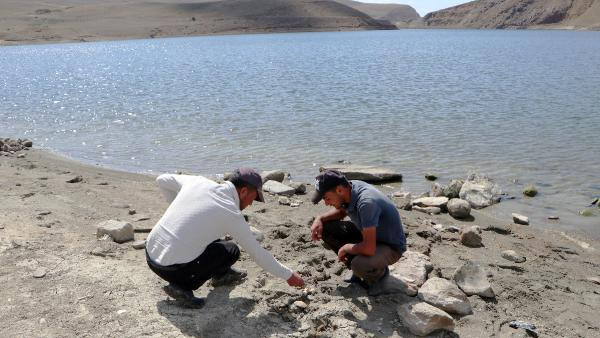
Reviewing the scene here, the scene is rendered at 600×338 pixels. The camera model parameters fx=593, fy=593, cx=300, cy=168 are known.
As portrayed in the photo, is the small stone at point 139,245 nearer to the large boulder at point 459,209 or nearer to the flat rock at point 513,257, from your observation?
the flat rock at point 513,257

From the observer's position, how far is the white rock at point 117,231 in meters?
6.27

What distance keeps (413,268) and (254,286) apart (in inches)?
60.3

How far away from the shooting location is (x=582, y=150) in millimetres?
12578

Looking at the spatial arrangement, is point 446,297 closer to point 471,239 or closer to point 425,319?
point 425,319

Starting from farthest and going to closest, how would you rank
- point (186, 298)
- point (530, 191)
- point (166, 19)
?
point (166, 19) → point (530, 191) → point (186, 298)

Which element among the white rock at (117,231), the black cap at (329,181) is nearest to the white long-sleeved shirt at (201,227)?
the black cap at (329,181)

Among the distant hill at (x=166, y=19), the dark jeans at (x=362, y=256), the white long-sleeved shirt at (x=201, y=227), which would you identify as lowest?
the distant hill at (x=166, y=19)

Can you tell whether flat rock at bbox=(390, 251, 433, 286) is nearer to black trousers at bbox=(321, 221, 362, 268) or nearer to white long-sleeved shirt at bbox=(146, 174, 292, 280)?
black trousers at bbox=(321, 221, 362, 268)

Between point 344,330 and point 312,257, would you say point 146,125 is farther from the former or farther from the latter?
point 344,330

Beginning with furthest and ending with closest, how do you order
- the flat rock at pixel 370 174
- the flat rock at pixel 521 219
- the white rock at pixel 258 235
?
the flat rock at pixel 370 174, the flat rock at pixel 521 219, the white rock at pixel 258 235

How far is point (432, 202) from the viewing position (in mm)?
8727

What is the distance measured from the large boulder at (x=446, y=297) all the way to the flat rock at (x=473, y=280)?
25 centimetres

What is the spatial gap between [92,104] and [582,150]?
51.0ft

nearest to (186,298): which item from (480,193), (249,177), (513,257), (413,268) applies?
(249,177)
